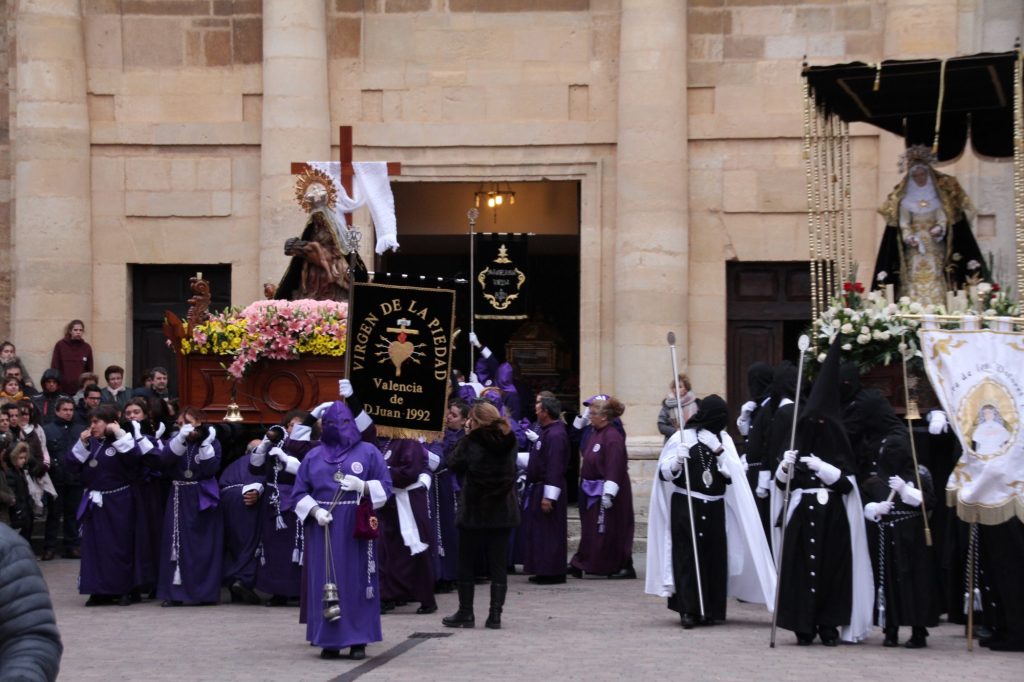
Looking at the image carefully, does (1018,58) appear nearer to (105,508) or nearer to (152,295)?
(105,508)

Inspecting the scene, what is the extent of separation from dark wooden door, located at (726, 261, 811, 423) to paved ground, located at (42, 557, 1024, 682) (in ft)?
25.8

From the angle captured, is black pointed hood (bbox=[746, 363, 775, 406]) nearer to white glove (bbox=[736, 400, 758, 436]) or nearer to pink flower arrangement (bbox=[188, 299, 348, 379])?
white glove (bbox=[736, 400, 758, 436])

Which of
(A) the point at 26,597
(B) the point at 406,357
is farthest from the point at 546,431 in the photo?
(A) the point at 26,597

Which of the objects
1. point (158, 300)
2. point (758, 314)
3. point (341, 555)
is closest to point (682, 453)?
point (341, 555)

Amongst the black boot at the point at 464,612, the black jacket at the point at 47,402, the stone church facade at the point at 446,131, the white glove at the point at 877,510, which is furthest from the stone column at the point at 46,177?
the white glove at the point at 877,510

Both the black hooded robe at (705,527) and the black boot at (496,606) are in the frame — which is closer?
the black boot at (496,606)

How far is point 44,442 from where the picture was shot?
1895 cm

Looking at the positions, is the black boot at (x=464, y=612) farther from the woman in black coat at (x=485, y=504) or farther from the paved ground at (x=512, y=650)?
the paved ground at (x=512, y=650)

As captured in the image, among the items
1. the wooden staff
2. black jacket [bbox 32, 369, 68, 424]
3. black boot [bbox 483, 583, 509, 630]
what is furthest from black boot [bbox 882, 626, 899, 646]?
black jacket [bbox 32, 369, 68, 424]

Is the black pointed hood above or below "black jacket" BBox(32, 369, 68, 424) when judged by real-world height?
above

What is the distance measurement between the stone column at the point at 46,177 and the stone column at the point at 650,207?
6869 millimetres

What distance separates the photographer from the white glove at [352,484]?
12.3m

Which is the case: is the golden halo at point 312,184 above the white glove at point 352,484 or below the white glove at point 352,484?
above

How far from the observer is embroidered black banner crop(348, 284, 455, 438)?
14016 mm
